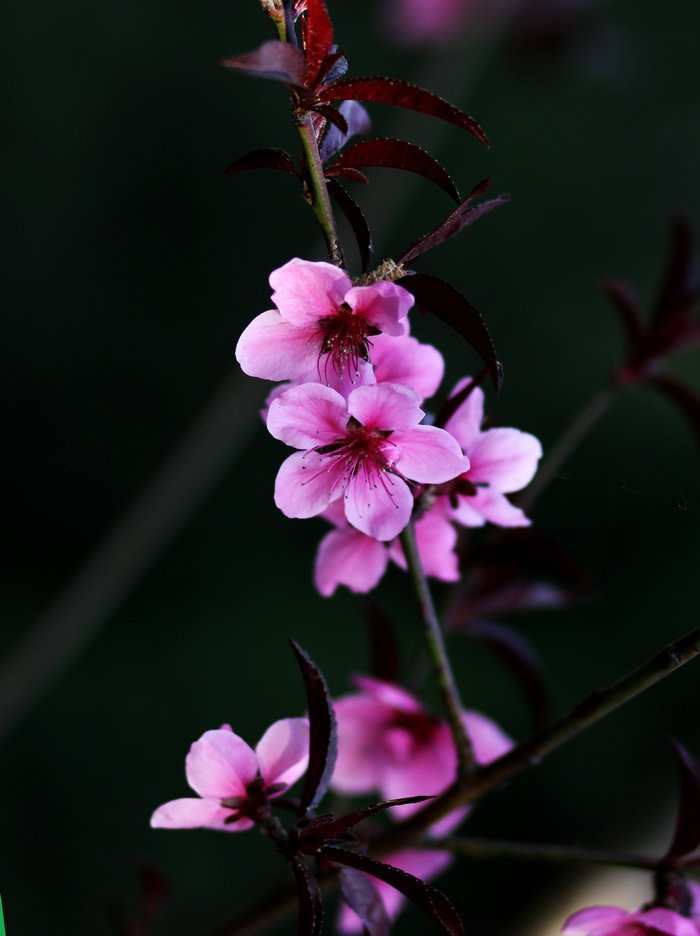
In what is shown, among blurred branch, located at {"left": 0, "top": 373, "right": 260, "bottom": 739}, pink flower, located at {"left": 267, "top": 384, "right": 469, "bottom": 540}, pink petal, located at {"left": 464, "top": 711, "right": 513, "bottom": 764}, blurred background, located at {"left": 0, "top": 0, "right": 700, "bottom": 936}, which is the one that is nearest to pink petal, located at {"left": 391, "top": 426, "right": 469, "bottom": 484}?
pink flower, located at {"left": 267, "top": 384, "right": 469, "bottom": 540}

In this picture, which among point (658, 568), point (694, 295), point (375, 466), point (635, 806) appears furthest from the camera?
point (658, 568)

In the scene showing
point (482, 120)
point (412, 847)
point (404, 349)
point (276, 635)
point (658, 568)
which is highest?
point (482, 120)

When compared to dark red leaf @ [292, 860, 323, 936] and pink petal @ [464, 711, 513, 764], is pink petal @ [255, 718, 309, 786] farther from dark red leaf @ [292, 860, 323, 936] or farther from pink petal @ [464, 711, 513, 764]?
pink petal @ [464, 711, 513, 764]

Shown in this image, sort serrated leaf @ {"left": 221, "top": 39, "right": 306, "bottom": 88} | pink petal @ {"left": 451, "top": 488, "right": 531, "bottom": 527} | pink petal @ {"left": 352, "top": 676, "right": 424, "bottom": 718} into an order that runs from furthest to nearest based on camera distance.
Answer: pink petal @ {"left": 352, "top": 676, "right": 424, "bottom": 718} → pink petal @ {"left": 451, "top": 488, "right": 531, "bottom": 527} → serrated leaf @ {"left": 221, "top": 39, "right": 306, "bottom": 88}

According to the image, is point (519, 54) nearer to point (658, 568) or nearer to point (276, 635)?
point (658, 568)

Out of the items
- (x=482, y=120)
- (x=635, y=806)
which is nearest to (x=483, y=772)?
(x=635, y=806)

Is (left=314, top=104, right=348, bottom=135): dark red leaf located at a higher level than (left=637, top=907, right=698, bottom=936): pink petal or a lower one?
higher

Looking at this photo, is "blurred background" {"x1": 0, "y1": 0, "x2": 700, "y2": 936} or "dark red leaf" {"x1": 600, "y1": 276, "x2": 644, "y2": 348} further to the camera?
"blurred background" {"x1": 0, "y1": 0, "x2": 700, "y2": 936}
